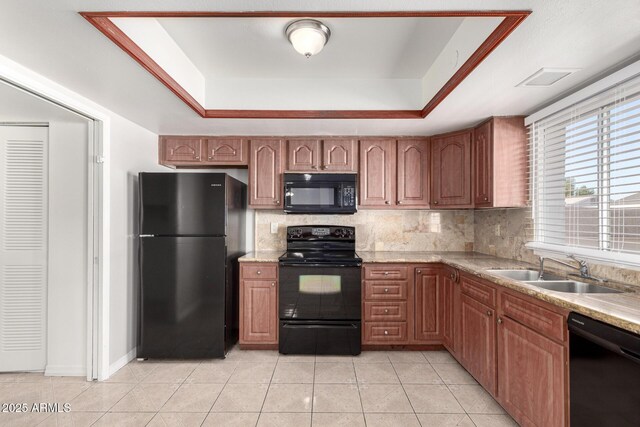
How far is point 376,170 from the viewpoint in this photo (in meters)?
3.08

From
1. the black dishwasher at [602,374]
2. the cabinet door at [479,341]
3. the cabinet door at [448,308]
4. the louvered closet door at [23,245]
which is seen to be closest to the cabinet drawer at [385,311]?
the cabinet door at [448,308]

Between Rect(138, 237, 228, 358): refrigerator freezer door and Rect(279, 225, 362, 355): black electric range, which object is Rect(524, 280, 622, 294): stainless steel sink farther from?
Rect(138, 237, 228, 358): refrigerator freezer door

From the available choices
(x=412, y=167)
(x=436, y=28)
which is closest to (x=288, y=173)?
(x=412, y=167)

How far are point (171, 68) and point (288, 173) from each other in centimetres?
138

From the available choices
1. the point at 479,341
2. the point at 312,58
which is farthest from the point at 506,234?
the point at 312,58

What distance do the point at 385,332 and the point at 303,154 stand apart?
194cm

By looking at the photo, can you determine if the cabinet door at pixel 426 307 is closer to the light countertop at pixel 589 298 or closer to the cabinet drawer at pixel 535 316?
the light countertop at pixel 589 298

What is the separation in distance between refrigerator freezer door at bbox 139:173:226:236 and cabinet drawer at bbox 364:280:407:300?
1516 mm

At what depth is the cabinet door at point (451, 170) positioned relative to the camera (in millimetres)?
2812

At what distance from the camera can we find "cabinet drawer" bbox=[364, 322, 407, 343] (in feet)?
9.16

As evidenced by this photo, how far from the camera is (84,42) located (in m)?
1.47

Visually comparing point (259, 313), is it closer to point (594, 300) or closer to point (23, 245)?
point (23, 245)

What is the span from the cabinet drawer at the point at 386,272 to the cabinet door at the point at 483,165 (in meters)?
0.93

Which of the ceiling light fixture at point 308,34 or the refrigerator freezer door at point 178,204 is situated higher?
the ceiling light fixture at point 308,34
